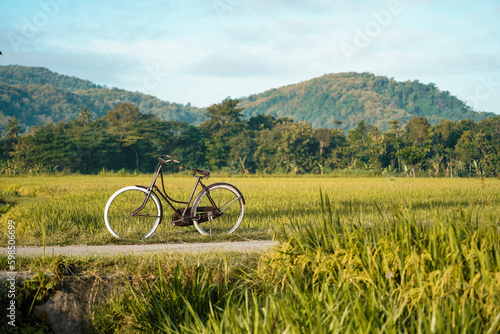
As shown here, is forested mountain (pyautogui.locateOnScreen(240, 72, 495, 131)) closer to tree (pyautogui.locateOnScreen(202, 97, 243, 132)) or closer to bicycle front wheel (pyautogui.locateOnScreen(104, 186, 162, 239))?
tree (pyautogui.locateOnScreen(202, 97, 243, 132))

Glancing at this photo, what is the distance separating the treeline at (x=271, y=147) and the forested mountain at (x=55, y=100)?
3094 cm

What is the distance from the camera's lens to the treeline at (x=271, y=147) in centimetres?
4509

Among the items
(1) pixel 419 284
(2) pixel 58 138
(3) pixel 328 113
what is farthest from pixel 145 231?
(3) pixel 328 113

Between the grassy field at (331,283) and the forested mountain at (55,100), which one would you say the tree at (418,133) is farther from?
the grassy field at (331,283)

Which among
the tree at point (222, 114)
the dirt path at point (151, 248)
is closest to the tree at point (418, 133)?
the tree at point (222, 114)

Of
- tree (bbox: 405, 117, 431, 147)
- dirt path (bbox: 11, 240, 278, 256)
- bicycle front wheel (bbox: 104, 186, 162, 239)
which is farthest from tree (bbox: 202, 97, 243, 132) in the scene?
dirt path (bbox: 11, 240, 278, 256)

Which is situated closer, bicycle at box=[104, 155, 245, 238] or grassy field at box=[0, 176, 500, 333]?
grassy field at box=[0, 176, 500, 333]

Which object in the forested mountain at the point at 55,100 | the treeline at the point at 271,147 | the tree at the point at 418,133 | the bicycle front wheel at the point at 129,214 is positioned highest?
the forested mountain at the point at 55,100

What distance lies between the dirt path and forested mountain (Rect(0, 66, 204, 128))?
3020 inches

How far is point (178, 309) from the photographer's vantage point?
3.71 m

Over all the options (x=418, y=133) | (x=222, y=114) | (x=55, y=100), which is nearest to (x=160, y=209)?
(x=418, y=133)

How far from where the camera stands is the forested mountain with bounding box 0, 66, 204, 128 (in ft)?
291

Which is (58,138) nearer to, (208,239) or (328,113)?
(208,239)

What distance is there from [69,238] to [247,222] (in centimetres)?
272
